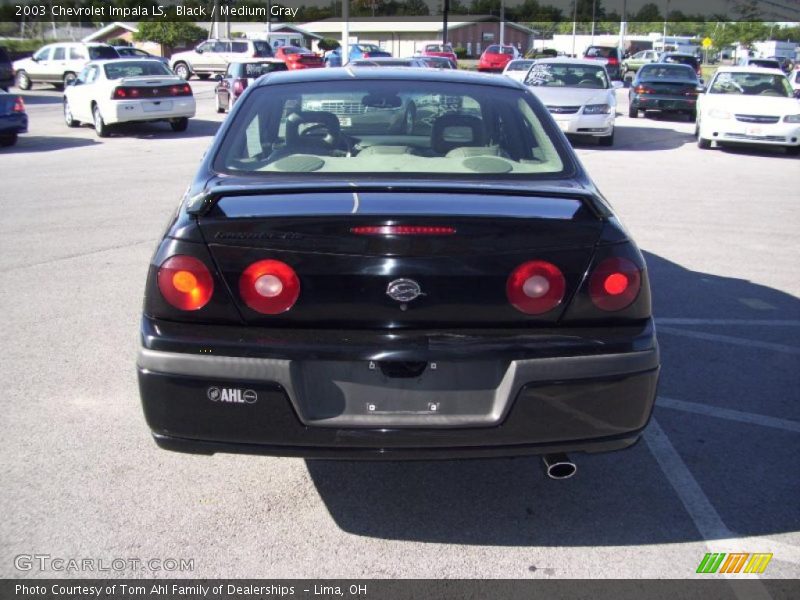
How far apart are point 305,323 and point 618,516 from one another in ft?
5.06

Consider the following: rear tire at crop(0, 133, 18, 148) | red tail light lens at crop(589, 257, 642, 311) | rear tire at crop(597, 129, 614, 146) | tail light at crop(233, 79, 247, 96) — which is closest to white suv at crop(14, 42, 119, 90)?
tail light at crop(233, 79, 247, 96)

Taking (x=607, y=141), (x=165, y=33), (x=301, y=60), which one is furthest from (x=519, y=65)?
(x=165, y=33)

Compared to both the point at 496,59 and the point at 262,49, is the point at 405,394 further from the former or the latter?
the point at 496,59

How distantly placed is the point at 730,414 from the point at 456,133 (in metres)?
2.06

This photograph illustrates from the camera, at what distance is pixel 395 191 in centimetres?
312

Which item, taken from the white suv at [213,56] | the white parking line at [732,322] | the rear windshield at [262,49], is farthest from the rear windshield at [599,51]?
the white parking line at [732,322]

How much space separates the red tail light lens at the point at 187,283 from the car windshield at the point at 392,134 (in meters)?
0.88

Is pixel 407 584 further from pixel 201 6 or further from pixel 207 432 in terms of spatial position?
pixel 201 6

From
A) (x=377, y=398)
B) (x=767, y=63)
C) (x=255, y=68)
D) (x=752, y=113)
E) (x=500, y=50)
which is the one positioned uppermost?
(x=500, y=50)

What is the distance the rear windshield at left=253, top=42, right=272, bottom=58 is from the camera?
38453 mm

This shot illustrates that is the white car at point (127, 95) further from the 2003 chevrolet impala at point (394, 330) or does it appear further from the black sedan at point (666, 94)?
the 2003 chevrolet impala at point (394, 330)

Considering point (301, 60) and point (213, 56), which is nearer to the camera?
point (301, 60)

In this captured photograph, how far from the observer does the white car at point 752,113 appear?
617 inches

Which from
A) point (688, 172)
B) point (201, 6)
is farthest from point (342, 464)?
point (201, 6)
